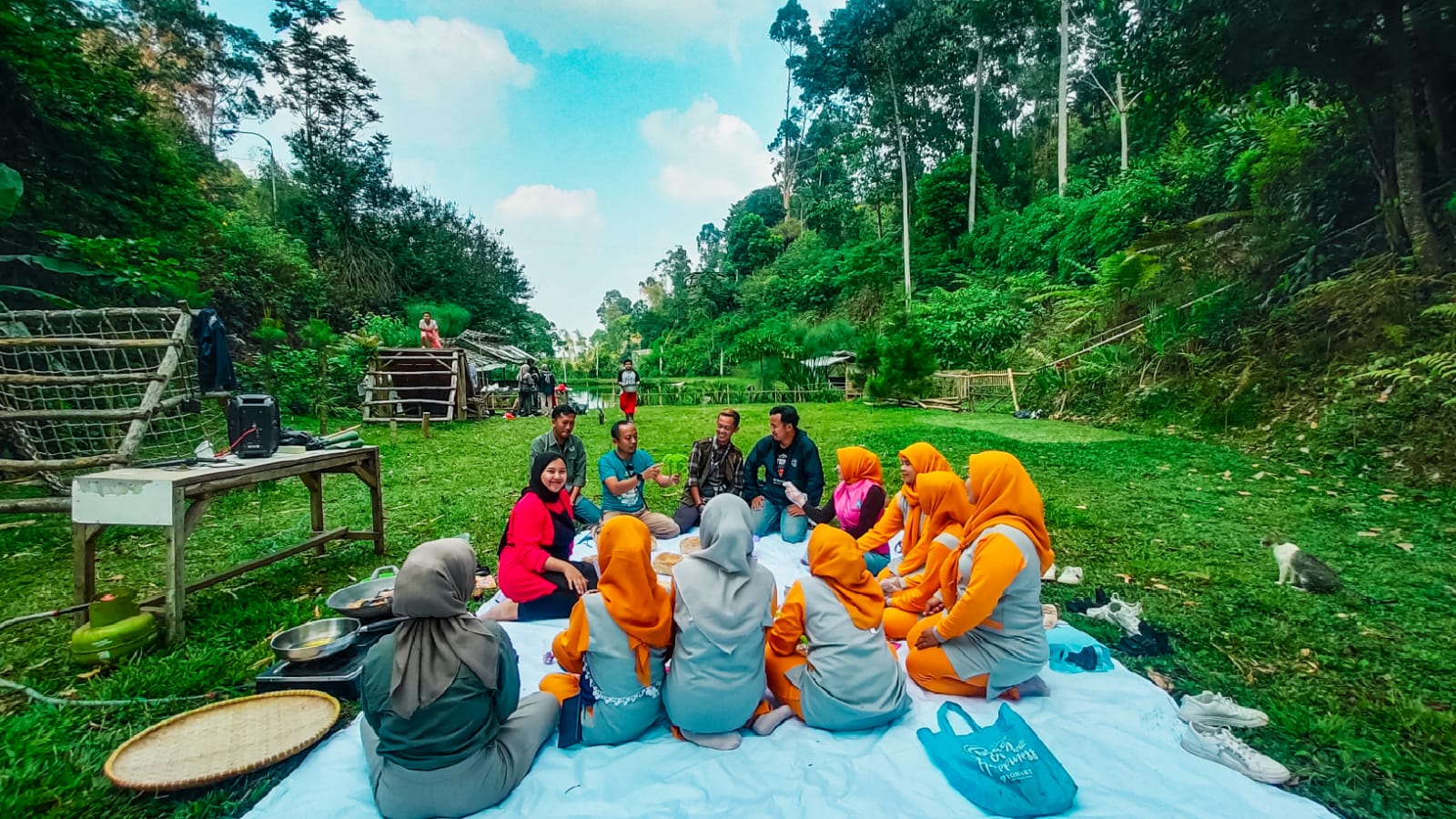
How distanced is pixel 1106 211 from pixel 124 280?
22.6m

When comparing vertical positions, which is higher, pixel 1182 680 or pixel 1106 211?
pixel 1106 211

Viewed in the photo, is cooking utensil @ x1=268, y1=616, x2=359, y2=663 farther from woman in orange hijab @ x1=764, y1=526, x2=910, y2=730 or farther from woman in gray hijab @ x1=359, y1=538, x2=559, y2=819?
woman in orange hijab @ x1=764, y1=526, x2=910, y2=730

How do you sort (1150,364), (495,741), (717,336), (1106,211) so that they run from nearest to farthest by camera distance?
(495,741) → (1150,364) → (1106,211) → (717,336)

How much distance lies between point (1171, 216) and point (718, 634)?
59.7 ft

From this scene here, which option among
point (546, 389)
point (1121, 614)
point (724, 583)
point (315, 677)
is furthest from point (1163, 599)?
point (546, 389)

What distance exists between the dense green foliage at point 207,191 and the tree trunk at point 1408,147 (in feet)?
50.7

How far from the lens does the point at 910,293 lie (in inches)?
1031

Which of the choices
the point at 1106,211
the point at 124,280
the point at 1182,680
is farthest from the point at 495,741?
the point at 1106,211

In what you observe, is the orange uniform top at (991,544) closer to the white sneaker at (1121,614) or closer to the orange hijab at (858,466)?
the white sneaker at (1121,614)

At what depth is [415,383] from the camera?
46.0 ft

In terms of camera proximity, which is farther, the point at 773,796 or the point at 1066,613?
the point at 1066,613

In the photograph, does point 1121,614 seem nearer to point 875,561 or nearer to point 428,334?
point 875,561

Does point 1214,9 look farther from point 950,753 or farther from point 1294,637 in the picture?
point 950,753

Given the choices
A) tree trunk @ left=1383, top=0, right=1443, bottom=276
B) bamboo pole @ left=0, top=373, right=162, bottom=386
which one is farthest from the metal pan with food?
tree trunk @ left=1383, top=0, right=1443, bottom=276
